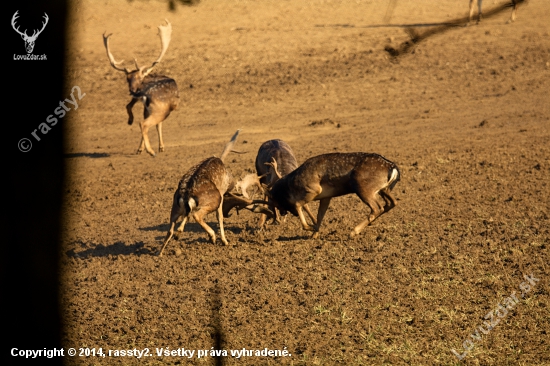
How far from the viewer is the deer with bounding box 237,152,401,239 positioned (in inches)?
377

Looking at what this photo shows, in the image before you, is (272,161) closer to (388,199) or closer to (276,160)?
(276,160)

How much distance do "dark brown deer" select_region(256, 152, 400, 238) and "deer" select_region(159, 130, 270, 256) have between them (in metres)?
0.47

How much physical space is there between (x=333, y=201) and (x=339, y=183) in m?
1.72

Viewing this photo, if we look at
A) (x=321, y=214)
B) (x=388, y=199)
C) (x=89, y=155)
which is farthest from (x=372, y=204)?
(x=89, y=155)

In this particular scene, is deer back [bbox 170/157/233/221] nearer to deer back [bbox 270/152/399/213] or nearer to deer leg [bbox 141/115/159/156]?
deer back [bbox 270/152/399/213]

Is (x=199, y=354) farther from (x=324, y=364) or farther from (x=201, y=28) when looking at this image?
(x=201, y=28)

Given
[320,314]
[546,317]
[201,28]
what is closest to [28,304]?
[320,314]

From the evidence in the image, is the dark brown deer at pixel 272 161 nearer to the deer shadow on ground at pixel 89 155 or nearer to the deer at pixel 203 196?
the deer at pixel 203 196

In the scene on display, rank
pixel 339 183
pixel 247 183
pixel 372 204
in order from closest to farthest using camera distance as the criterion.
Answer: pixel 372 204 < pixel 339 183 < pixel 247 183

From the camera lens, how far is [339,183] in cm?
979

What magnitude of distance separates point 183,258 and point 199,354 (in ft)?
7.98

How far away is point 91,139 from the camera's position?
16594mm

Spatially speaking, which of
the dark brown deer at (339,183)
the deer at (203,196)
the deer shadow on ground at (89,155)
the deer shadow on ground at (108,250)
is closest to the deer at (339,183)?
the dark brown deer at (339,183)

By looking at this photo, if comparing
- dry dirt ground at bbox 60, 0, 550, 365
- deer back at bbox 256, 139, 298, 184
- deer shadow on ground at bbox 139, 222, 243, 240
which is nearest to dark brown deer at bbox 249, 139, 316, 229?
deer back at bbox 256, 139, 298, 184
